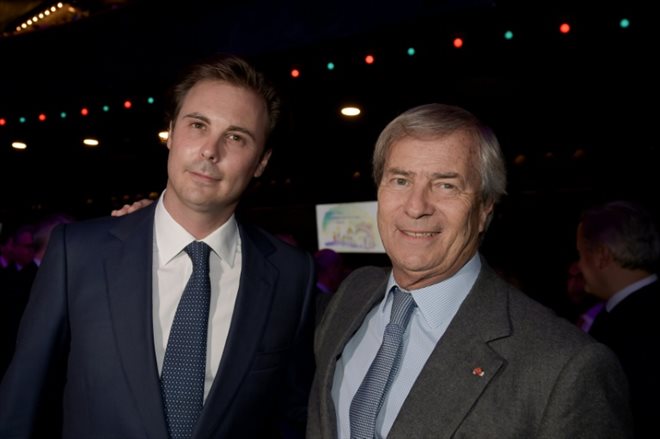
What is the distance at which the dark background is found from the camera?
13.8 ft

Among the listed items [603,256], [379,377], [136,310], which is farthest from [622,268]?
[136,310]

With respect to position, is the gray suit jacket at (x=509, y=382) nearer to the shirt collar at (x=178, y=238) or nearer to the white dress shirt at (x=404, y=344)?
the white dress shirt at (x=404, y=344)

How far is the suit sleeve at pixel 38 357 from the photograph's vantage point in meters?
1.48

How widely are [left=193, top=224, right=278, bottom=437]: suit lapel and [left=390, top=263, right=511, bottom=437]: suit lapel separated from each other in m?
0.51

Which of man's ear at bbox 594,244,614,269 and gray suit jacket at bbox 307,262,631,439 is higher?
man's ear at bbox 594,244,614,269

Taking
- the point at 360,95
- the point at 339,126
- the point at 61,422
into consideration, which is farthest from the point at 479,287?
the point at 339,126

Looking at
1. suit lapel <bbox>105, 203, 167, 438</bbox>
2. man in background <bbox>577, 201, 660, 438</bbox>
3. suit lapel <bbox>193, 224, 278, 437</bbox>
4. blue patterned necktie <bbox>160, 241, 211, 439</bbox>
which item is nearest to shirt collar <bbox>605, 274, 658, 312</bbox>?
man in background <bbox>577, 201, 660, 438</bbox>

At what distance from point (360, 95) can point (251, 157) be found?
4.69 m

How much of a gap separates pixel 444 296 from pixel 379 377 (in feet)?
1.09

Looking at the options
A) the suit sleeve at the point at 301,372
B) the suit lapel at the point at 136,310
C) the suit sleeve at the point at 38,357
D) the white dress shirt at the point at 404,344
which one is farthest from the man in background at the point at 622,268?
the suit sleeve at the point at 38,357

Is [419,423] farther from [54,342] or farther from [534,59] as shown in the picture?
[534,59]

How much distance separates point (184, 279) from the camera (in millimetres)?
1643

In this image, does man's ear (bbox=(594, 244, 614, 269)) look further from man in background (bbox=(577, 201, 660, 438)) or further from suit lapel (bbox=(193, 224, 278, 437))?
suit lapel (bbox=(193, 224, 278, 437))

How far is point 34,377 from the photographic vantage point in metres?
1.49
